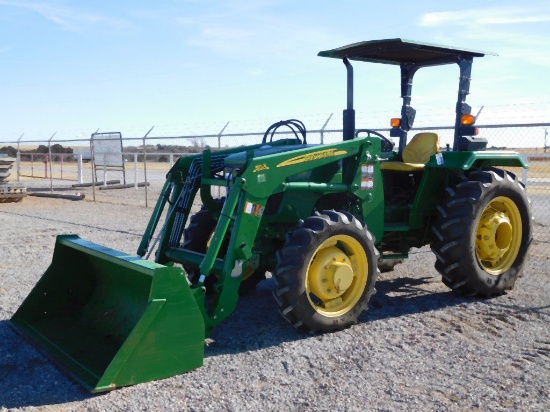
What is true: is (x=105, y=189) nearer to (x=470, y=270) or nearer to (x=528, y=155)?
(x=528, y=155)

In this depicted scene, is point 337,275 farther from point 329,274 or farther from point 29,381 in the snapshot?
point 29,381

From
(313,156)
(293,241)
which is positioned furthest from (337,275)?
(313,156)

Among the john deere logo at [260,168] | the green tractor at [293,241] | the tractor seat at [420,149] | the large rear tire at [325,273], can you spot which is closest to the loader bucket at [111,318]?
the green tractor at [293,241]

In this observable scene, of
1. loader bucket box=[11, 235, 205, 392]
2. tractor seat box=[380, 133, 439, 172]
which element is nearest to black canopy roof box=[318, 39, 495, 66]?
tractor seat box=[380, 133, 439, 172]

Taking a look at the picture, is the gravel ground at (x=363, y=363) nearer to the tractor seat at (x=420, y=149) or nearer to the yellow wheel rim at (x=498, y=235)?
the yellow wheel rim at (x=498, y=235)

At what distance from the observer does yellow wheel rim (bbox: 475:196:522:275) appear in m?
6.29

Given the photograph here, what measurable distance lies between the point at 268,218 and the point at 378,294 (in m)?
1.55

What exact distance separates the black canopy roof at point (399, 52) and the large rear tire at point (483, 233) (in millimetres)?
1141

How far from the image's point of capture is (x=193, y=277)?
19.4 feet

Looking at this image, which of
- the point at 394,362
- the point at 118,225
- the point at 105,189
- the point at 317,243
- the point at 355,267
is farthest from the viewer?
the point at 105,189

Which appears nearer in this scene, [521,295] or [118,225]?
[521,295]

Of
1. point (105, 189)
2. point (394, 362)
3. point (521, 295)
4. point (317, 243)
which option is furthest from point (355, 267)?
point (105, 189)

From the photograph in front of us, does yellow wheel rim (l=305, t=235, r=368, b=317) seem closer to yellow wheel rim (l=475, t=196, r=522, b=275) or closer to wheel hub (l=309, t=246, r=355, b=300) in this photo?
wheel hub (l=309, t=246, r=355, b=300)

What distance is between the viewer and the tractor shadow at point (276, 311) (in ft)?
16.3
